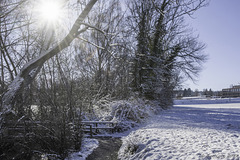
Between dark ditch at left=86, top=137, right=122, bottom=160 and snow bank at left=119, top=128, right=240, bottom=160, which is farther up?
snow bank at left=119, top=128, right=240, bottom=160

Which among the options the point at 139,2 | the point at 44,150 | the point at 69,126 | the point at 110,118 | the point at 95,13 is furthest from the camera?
the point at 139,2

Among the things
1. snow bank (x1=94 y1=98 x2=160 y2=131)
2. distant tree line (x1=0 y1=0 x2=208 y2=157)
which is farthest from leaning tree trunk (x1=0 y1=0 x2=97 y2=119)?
snow bank (x1=94 y1=98 x2=160 y2=131)

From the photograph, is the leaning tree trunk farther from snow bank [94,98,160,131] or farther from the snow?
snow bank [94,98,160,131]

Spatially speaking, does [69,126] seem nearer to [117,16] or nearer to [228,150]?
[228,150]

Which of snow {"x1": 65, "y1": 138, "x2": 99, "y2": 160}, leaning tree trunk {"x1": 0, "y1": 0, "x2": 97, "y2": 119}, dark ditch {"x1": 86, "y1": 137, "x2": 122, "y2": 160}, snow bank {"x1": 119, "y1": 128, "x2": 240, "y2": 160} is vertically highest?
leaning tree trunk {"x1": 0, "y1": 0, "x2": 97, "y2": 119}

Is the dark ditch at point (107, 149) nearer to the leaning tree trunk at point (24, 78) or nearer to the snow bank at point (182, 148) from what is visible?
the snow bank at point (182, 148)

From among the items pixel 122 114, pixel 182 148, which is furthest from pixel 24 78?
pixel 122 114

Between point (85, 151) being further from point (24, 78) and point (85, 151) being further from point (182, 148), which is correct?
point (182, 148)

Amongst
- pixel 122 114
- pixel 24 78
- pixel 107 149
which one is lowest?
pixel 107 149

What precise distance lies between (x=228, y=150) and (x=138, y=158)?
2414 mm

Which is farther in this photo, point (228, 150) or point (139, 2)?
point (139, 2)

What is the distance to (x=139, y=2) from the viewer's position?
1817 cm

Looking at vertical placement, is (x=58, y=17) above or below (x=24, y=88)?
above

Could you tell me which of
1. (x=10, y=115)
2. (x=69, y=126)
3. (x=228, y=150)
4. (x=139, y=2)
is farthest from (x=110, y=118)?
(x=139, y=2)
